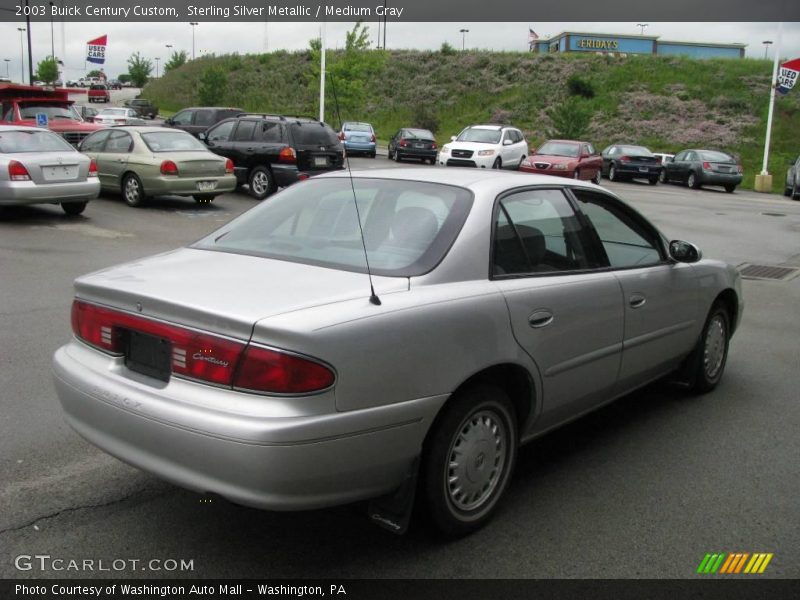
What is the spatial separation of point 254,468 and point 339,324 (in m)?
0.59

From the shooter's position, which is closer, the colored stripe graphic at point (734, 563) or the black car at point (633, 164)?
the colored stripe graphic at point (734, 563)

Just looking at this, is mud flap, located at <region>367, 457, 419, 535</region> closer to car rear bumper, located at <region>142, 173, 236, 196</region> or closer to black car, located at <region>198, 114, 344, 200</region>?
car rear bumper, located at <region>142, 173, 236, 196</region>

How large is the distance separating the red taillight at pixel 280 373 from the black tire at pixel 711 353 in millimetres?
3466

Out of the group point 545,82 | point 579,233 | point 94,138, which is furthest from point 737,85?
point 579,233

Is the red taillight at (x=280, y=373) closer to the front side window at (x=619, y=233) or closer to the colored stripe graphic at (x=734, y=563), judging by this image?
the colored stripe graphic at (x=734, y=563)

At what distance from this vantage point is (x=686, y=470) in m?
4.38

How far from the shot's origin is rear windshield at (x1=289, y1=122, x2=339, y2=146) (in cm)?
1694

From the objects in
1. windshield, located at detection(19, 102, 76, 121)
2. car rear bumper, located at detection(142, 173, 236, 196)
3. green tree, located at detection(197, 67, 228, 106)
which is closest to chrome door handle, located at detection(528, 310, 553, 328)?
car rear bumper, located at detection(142, 173, 236, 196)

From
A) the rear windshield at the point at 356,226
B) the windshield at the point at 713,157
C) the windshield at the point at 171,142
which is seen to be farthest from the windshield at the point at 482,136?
the rear windshield at the point at 356,226

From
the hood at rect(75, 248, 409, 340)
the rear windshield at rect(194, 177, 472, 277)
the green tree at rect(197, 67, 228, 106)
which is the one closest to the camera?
the hood at rect(75, 248, 409, 340)

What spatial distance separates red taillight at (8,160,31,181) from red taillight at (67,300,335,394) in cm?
1031

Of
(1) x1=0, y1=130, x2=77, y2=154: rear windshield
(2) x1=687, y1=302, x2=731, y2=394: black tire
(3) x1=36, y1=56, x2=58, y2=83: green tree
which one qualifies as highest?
(3) x1=36, y1=56, x2=58, y2=83: green tree

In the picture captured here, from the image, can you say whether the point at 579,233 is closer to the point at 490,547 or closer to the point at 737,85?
the point at 490,547

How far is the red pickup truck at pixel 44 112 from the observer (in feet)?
64.9
